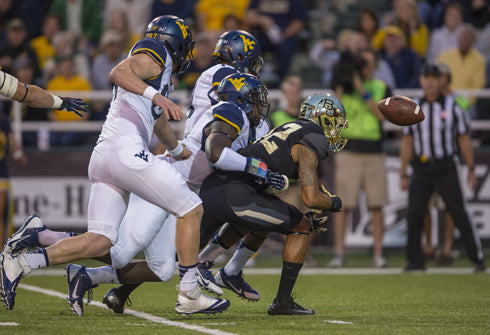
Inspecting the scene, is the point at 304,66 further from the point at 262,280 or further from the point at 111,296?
the point at 111,296

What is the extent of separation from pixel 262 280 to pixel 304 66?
5228 millimetres

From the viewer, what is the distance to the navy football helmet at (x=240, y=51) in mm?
6812

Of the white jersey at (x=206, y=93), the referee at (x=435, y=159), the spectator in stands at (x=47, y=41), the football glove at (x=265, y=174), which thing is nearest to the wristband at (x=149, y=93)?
the football glove at (x=265, y=174)

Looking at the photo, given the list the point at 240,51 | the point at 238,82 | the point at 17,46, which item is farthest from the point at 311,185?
the point at 17,46

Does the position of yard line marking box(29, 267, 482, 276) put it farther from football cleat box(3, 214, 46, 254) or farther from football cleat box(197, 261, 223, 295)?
football cleat box(3, 214, 46, 254)

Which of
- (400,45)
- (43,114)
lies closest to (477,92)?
(400,45)

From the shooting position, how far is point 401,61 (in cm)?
1175

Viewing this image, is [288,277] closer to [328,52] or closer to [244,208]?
[244,208]

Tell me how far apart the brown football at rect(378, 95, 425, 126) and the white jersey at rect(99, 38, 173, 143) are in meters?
1.68

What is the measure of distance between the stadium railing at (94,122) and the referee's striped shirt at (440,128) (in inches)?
57.8

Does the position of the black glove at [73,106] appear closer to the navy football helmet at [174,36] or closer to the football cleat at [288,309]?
the navy football helmet at [174,36]

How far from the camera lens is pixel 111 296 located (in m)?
6.04

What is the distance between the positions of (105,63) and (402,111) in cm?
668

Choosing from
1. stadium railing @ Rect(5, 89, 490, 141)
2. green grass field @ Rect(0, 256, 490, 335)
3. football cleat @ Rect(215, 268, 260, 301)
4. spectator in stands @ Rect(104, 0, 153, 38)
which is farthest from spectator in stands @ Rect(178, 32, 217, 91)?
football cleat @ Rect(215, 268, 260, 301)
